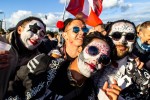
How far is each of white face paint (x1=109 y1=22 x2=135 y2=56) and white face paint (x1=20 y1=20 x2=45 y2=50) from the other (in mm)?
962

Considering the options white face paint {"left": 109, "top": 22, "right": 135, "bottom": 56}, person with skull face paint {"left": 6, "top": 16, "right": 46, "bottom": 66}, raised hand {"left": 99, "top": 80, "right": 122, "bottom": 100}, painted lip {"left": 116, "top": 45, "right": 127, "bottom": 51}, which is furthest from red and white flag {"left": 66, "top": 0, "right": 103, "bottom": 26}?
raised hand {"left": 99, "top": 80, "right": 122, "bottom": 100}

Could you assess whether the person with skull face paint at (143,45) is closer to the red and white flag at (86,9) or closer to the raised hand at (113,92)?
the raised hand at (113,92)

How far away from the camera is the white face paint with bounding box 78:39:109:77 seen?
10.1 ft

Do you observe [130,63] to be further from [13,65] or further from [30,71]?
[13,65]

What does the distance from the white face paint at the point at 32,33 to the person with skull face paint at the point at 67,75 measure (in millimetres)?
1082

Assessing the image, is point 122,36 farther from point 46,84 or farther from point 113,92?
point 46,84

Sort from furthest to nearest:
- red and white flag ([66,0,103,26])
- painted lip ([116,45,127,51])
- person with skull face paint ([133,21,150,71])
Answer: red and white flag ([66,0,103,26])
person with skull face paint ([133,21,150,71])
painted lip ([116,45,127,51])

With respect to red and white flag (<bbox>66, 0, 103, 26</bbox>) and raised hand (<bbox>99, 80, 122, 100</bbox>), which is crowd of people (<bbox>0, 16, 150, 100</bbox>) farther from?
red and white flag (<bbox>66, 0, 103, 26</bbox>)

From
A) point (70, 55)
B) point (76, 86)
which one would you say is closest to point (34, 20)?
point (70, 55)

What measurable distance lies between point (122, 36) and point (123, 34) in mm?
30

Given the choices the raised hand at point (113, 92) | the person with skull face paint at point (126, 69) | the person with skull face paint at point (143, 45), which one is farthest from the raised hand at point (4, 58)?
the person with skull face paint at point (143, 45)

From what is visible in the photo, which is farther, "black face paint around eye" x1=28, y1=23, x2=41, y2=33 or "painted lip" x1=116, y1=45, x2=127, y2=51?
"black face paint around eye" x1=28, y1=23, x2=41, y2=33

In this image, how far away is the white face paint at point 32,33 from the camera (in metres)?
4.14

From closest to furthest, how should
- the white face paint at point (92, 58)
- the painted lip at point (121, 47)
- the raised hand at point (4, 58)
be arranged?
the raised hand at point (4, 58), the white face paint at point (92, 58), the painted lip at point (121, 47)
